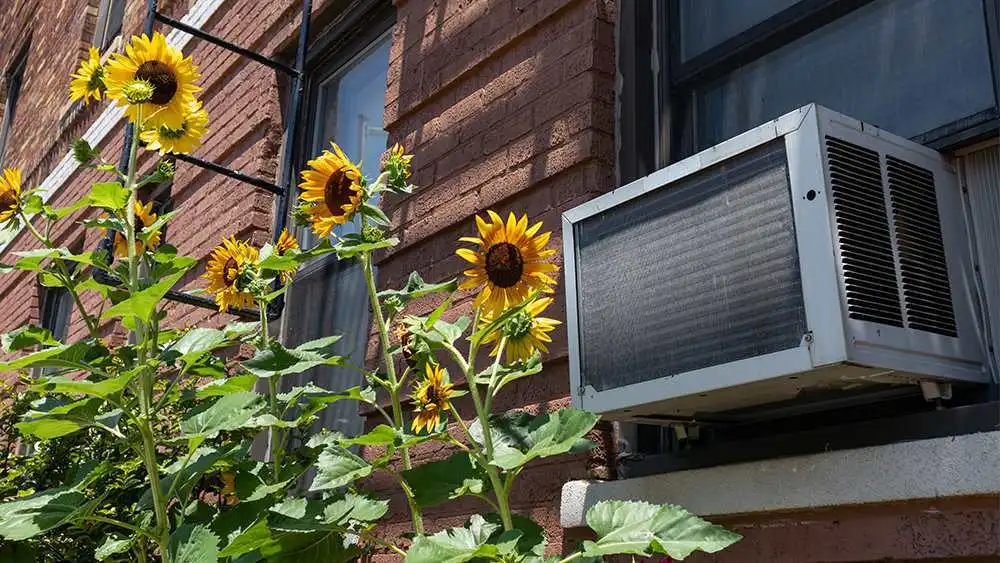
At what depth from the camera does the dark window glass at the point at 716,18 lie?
2.76 m

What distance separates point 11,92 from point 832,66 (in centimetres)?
1114

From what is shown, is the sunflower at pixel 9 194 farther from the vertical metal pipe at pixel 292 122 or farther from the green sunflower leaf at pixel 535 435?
the vertical metal pipe at pixel 292 122

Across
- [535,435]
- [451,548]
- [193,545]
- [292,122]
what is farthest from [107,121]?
[451,548]

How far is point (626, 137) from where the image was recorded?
291 cm

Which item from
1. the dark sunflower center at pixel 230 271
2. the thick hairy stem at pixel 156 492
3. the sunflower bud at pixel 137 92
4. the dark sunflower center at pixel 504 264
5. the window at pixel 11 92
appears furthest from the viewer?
the window at pixel 11 92

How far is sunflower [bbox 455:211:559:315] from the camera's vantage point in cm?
219

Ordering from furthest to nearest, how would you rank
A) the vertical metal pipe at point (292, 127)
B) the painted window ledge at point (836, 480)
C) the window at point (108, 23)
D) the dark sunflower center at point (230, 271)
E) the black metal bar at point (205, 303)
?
the window at point (108, 23) < the vertical metal pipe at point (292, 127) < the black metal bar at point (205, 303) < the dark sunflower center at point (230, 271) < the painted window ledge at point (836, 480)

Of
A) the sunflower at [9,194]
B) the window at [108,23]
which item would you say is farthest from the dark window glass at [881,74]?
the window at [108,23]

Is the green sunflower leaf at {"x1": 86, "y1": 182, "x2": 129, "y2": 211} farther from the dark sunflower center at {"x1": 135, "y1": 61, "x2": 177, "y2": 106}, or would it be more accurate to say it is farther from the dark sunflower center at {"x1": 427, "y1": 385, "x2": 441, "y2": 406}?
the dark sunflower center at {"x1": 427, "y1": 385, "x2": 441, "y2": 406}

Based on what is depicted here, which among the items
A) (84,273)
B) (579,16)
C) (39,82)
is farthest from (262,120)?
(39,82)

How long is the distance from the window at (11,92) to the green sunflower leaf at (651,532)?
11083 millimetres

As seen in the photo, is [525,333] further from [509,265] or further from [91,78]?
[91,78]

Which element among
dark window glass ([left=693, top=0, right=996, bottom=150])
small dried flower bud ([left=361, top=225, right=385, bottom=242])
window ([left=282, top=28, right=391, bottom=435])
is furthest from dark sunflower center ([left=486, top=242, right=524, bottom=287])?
window ([left=282, top=28, right=391, bottom=435])

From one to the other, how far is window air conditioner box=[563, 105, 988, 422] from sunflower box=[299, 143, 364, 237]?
598 millimetres
